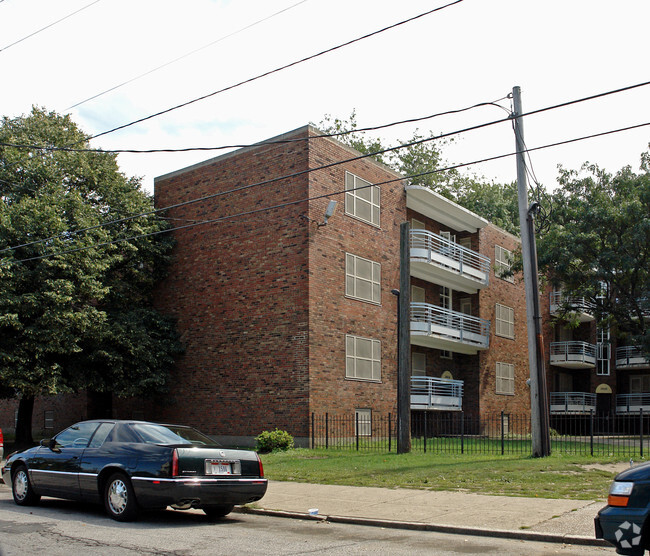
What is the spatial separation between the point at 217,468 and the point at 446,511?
346 centimetres

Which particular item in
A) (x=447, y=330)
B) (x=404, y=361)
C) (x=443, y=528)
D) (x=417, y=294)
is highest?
(x=417, y=294)

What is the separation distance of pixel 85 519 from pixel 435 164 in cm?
4622

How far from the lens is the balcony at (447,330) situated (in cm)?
2986

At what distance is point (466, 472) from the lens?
14953mm

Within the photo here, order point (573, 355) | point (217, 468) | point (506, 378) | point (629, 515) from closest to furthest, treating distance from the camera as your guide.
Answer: point (629, 515), point (217, 468), point (506, 378), point (573, 355)

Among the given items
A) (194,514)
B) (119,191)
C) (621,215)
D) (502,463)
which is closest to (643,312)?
(621,215)

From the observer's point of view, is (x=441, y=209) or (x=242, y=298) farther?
(x=441, y=209)

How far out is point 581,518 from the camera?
9.58 m

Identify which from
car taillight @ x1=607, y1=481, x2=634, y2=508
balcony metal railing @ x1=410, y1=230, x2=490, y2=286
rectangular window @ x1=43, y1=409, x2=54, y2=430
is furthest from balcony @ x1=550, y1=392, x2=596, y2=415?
car taillight @ x1=607, y1=481, x2=634, y2=508

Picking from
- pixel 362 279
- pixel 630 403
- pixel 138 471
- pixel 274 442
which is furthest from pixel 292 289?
pixel 630 403

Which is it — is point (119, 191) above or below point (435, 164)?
below

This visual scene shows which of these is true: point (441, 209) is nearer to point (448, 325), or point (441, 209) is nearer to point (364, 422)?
point (448, 325)

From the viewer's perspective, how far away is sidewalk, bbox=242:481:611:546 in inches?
356

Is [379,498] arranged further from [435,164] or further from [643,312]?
[435,164]
